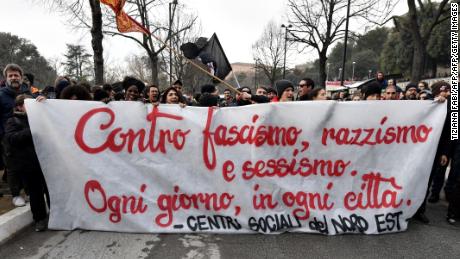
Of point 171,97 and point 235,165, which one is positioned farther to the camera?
point 171,97

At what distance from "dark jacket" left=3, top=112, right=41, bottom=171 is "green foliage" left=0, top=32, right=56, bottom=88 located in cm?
4413

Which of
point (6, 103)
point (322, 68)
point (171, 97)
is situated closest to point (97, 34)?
point (6, 103)

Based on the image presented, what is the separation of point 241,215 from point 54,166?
80.7 inches

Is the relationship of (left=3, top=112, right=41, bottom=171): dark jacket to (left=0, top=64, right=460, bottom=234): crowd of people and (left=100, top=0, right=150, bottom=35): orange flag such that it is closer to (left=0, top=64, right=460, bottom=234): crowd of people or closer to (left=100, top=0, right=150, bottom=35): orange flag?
(left=0, top=64, right=460, bottom=234): crowd of people

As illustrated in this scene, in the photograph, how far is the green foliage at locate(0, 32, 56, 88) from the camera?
4297cm

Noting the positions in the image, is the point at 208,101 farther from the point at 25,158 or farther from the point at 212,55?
the point at 25,158

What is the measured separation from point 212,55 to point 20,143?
334 cm

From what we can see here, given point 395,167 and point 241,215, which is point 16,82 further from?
point 395,167

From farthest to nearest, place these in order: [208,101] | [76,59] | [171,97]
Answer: [76,59]
[208,101]
[171,97]

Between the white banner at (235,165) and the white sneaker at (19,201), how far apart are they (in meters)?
0.64

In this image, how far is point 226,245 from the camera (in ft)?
10.5

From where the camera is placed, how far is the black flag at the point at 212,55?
18.8 feet

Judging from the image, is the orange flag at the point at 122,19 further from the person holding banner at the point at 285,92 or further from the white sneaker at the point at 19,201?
the white sneaker at the point at 19,201

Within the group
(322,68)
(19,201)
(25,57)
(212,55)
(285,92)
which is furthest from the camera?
(25,57)
